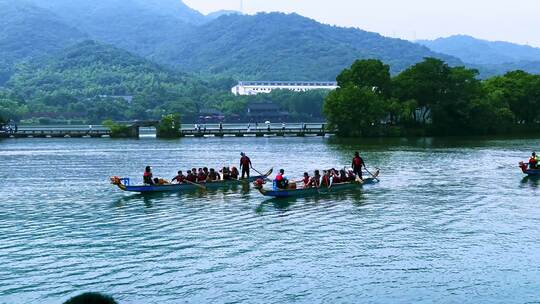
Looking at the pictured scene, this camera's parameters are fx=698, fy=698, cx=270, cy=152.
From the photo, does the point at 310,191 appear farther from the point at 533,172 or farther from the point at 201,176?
the point at 533,172

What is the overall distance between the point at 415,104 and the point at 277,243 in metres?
93.1

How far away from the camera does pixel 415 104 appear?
119562 mm

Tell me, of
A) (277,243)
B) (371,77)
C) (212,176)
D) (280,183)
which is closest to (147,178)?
(212,176)

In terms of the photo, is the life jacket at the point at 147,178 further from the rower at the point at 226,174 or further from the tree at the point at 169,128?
the tree at the point at 169,128

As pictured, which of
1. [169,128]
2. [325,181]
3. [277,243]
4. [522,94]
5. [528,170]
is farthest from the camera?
[522,94]

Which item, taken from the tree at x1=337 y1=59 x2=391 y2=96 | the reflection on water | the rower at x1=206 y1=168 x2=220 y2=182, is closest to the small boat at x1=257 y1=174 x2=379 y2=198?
the rower at x1=206 y1=168 x2=220 y2=182

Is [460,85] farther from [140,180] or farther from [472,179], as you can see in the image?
[140,180]

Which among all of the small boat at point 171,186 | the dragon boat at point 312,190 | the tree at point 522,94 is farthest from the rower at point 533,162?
the tree at point 522,94

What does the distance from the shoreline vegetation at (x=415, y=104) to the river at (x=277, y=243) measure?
6110cm

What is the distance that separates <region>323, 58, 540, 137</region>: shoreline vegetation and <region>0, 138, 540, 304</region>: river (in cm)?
6110

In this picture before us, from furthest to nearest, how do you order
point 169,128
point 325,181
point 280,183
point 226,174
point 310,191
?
point 169,128
point 226,174
point 325,181
point 310,191
point 280,183

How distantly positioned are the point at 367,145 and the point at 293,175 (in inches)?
1613

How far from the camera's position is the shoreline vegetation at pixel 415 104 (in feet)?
381

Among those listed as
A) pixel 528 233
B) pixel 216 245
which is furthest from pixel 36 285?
pixel 528 233
